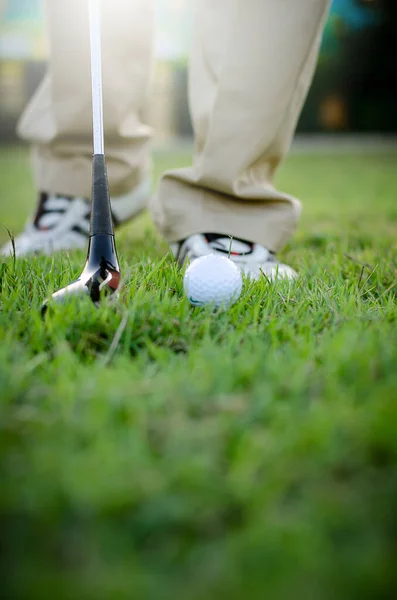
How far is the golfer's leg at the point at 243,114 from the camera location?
1.70 meters

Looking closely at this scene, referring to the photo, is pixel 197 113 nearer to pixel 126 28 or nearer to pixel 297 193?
pixel 126 28

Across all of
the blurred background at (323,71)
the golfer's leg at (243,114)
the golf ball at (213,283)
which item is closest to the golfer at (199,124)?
the golfer's leg at (243,114)

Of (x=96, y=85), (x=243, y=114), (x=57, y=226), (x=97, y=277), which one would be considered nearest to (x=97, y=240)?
(x=97, y=277)

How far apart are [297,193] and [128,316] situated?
3783 mm

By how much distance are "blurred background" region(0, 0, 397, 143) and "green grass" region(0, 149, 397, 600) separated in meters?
12.0

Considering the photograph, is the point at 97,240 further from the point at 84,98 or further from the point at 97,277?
the point at 84,98

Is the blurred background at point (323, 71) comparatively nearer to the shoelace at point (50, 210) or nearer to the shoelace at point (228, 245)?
the shoelace at point (50, 210)

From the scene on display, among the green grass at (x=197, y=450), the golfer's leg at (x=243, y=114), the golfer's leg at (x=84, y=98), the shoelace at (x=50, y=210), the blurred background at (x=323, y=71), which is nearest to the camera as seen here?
the green grass at (x=197, y=450)

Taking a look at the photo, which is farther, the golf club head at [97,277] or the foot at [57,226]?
the foot at [57,226]

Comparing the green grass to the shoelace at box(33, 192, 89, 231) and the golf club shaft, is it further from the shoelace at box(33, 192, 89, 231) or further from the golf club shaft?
the shoelace at box(33, 192, 89, 231)

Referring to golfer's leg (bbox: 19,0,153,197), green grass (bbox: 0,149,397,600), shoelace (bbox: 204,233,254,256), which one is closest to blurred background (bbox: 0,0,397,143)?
golfer's leg (bbox: 19,0,153,197)

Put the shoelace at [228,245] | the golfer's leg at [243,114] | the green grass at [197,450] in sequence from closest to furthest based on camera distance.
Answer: the green grass at [197,450] → the golfer's leg at [243,114] → the shoelace at [228,245]

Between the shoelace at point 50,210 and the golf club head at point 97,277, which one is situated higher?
the golf club head at point 97,277

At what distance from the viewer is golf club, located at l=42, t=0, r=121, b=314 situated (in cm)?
124
